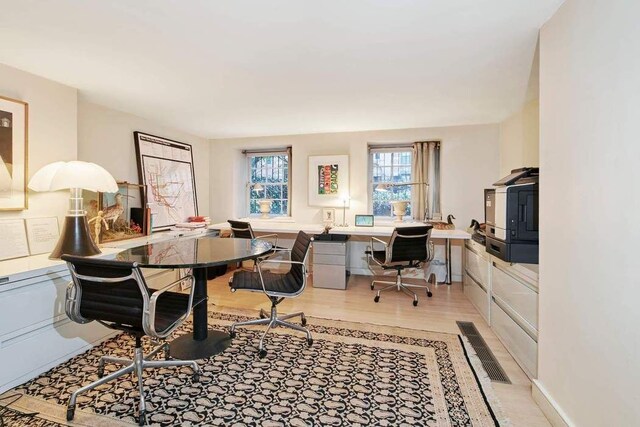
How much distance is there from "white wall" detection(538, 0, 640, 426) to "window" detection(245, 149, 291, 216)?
383 centimetres

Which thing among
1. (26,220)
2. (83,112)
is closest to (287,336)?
(26,220)

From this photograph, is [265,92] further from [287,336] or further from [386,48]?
[287,336]

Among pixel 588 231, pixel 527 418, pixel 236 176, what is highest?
pixel 236 176

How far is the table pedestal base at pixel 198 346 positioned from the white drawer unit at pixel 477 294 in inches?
96.8

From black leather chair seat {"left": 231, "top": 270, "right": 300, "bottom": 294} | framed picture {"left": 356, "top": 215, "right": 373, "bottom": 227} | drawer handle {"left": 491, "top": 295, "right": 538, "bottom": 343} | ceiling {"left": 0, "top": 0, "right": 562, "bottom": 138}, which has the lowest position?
drawer handle {"left": 491, "top": 295, "right": 538, "bottom": 343}

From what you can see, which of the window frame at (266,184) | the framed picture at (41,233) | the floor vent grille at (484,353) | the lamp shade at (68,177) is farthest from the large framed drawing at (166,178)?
the floor vent grille at (484,353)

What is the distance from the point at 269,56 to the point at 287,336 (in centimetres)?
230

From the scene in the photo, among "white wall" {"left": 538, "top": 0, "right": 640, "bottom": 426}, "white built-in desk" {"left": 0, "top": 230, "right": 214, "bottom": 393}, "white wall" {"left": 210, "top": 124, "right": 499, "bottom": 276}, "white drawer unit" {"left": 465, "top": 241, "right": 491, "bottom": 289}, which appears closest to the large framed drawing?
"white wall" {"left": 210, "top": 124, "right": 499, "bottom": 276}

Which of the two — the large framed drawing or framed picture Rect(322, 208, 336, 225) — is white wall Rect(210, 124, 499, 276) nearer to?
framed picture Rect(322, 208, 336, 225)

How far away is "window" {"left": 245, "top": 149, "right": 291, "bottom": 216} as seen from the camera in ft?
16.6

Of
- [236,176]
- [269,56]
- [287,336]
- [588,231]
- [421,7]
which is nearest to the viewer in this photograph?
[588,231]

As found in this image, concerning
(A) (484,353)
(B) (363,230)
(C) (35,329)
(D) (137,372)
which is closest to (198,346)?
(D) (137,372)

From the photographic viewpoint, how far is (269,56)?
2156mm

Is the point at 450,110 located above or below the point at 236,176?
above
